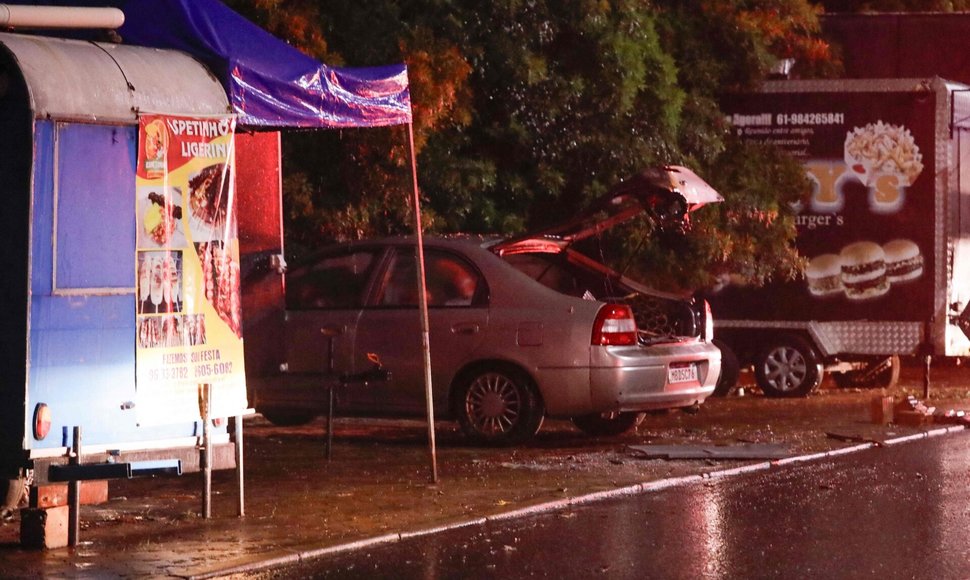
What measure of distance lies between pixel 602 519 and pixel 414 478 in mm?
2107

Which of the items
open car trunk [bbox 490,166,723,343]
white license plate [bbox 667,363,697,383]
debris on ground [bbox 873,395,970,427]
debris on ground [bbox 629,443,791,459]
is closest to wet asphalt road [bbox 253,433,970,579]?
debris on ground [bbox 629,443,791,459]

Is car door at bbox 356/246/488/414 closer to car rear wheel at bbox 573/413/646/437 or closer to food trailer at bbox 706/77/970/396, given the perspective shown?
car rear wheel at bbox 573/413/646/437

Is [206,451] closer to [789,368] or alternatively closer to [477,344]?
[477,344]

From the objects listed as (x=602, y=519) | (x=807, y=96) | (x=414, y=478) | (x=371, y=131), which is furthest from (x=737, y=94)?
(x=602, y=519)

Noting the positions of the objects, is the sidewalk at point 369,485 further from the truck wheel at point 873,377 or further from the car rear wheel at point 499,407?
the truck wheel at point 873,377

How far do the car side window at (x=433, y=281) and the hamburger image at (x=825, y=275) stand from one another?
21.5 feet

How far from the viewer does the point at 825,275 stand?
19.5 m

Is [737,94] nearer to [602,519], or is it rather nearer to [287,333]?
[287,333]

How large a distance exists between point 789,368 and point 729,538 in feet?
33.3

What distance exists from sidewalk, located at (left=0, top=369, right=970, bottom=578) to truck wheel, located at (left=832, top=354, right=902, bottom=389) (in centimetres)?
306

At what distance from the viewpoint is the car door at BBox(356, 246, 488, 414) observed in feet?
45.8

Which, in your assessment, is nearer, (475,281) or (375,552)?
(375,552)

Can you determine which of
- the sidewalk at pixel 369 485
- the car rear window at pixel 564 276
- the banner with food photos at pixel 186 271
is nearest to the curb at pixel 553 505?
the sidewalk at pixel 369 485

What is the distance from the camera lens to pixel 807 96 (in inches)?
767
